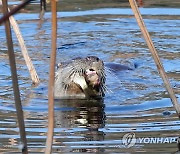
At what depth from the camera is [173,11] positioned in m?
9.98

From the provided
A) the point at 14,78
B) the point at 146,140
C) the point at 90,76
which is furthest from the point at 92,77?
the point at 14,78

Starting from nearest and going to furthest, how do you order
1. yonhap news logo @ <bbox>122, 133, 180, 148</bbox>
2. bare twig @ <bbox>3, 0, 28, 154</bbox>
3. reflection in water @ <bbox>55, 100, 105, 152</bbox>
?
bare twig @ <bbox>3, 0, 28, 154</bbox> < yonhap news logo @ <bbox>122, 133, 180, 148</bbox> < reflection in water @ <bbox>55, 100, 105, 152</bbox>

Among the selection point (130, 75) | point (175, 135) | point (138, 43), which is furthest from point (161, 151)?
point (138, 43)

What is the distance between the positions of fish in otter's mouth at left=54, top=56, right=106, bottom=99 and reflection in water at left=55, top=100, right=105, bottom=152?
0.39 feet

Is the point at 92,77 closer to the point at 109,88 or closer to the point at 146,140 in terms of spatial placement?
the point at 109,88

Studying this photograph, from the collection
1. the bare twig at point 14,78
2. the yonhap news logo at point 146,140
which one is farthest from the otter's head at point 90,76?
the bare twig at point 14,78

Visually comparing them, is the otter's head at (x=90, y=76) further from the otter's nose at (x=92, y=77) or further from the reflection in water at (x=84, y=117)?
the reflection in water at (x=84, y=117)

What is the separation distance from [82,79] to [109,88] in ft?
1.71

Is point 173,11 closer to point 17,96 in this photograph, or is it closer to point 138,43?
point 138,43

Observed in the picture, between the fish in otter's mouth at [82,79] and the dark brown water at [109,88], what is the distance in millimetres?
124

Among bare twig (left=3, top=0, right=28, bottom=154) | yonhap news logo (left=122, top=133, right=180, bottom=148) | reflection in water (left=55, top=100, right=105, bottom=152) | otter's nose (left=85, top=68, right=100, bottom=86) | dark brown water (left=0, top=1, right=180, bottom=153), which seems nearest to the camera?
bare twig (left=3, top=0, right=28, bottom=154)

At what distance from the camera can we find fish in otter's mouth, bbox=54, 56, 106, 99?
246 inches

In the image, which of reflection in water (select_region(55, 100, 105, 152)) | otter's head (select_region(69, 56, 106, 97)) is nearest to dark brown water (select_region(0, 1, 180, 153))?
reflection in water (select_region(55, 100, 105, 152))

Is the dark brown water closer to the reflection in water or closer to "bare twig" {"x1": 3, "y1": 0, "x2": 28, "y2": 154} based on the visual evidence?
the reflection in water
